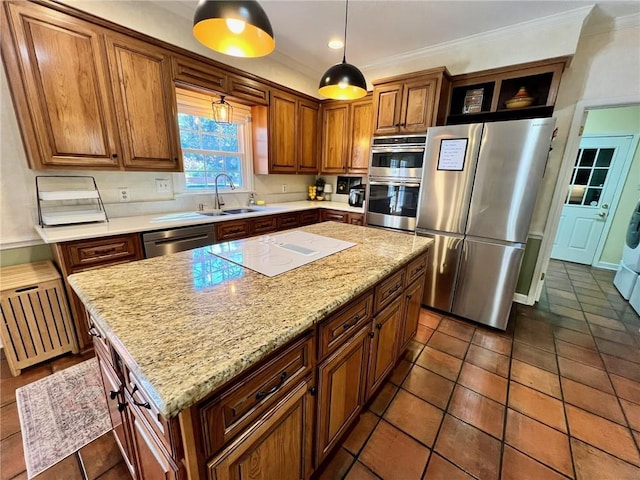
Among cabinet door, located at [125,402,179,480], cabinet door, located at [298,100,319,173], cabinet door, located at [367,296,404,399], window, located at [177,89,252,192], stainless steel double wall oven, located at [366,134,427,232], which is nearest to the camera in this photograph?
cabinet door, located at [125,402,179,480]

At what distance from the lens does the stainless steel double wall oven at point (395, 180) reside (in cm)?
265

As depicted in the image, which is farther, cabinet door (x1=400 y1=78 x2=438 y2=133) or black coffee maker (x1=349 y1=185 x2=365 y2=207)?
black coffee maker (x1=349 y1=185 x2=365 y2=207)

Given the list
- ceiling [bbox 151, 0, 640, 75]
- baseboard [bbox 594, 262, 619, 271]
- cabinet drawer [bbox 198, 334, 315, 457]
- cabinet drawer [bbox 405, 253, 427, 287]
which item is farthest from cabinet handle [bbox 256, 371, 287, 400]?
baseboard [bbox 594, 262, 619, 271]

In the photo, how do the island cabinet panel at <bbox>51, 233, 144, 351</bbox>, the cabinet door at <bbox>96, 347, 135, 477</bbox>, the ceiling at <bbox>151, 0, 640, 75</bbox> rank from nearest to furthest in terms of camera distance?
the cabinet door at <bbox>96, 347, 135, 477</bbox>, the island cabinet panel at <bbox>51, 233, 144, 351</bbox>, the ceiling at <bbox>151, 0, 640, 75</bbox>

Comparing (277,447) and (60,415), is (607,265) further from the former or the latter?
(60,415)

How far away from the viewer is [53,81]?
1740 mm

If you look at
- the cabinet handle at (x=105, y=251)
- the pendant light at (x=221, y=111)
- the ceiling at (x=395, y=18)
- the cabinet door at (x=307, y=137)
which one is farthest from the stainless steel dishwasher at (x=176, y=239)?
→ the ceiling at (x=395, y=18)

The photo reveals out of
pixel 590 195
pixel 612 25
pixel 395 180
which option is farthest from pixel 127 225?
pixel 590 195

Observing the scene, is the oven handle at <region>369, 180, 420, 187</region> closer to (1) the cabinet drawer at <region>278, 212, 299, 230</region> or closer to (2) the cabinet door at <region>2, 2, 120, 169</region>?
(1) the cabinet drawer at <region>278, 212, 299, 230</region>

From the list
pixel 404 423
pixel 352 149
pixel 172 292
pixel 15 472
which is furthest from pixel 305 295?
pixel 352 149

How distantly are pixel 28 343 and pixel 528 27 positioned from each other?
471cm

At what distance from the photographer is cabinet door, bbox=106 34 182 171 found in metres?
2.00

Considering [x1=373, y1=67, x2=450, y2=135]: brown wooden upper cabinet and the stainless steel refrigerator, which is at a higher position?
[x1=373, y1=67, x2=450, y2=135]: brown wooden upper cabinet

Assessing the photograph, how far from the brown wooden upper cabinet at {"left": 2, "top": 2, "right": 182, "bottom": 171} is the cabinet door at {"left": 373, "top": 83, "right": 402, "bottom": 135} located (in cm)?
204
